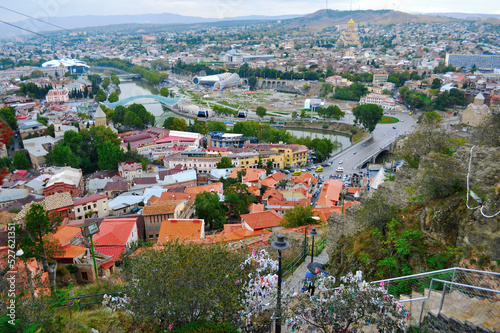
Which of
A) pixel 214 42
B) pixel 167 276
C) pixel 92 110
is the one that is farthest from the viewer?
pixel 214 42

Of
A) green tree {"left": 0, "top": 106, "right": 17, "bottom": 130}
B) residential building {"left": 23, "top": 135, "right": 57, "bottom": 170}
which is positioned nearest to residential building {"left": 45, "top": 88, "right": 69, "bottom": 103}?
green tree {"left": 0, "top": 106, "right": 17, "bottom": 130}


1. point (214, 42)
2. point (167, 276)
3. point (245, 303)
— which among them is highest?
point (214, 42)

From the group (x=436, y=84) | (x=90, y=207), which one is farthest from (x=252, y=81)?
(x=90, y=207)

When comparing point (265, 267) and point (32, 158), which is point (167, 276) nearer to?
point (265, 267)

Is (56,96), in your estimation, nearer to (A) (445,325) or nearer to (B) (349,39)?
(A) (445,325)

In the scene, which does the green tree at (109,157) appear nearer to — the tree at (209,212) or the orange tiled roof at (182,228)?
the tree at (209,212)

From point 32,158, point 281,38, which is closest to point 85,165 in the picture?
point 32,158
